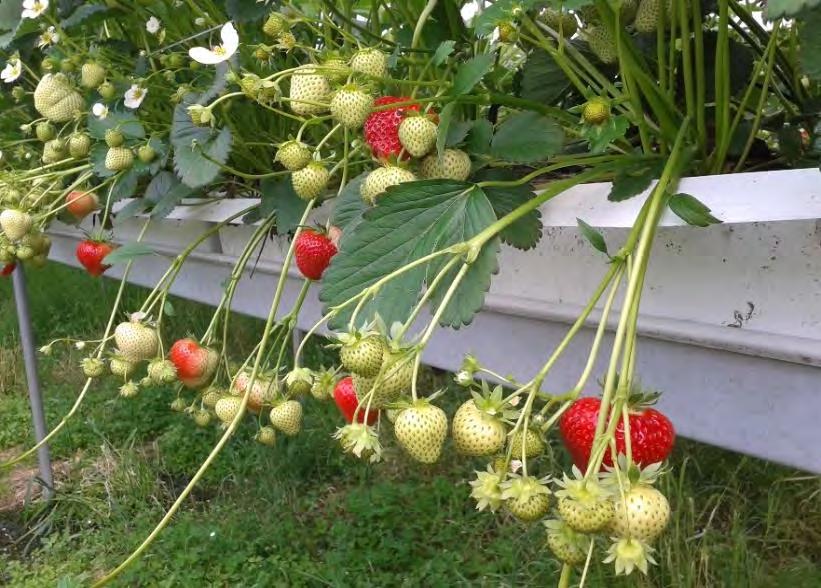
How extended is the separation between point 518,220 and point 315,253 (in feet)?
0.71

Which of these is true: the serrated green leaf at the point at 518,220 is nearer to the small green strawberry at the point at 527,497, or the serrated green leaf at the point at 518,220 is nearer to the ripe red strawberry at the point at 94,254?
the small green strawberry at the point at 527,497

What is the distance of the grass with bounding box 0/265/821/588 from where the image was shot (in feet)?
4.13

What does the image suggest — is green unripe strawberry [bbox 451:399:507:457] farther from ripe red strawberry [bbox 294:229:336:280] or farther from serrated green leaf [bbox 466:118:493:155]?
ripe red strawberry [bbox 294:229:336:280]

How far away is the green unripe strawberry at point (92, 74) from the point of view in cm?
88

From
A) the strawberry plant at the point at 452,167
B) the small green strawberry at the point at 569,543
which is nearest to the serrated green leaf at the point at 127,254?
the strawberry plant at the point at 452,167

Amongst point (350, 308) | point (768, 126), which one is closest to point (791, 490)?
point (768, 126)

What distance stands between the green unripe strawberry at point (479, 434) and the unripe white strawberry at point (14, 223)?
2.49 feet

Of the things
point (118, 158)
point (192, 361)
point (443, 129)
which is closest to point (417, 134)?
point (443, 129)

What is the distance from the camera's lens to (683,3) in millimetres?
487

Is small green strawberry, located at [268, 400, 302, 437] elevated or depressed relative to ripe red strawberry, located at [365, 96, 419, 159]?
depressed

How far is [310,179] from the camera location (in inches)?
21.3

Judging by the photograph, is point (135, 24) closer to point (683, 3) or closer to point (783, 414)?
point (683, 3)

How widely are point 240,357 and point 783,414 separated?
2049 mm

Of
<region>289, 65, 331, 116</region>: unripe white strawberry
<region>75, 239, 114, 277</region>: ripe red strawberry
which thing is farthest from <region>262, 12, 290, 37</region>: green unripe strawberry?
<region>75, 239, 114, 277</region>: ripe red strawberry
